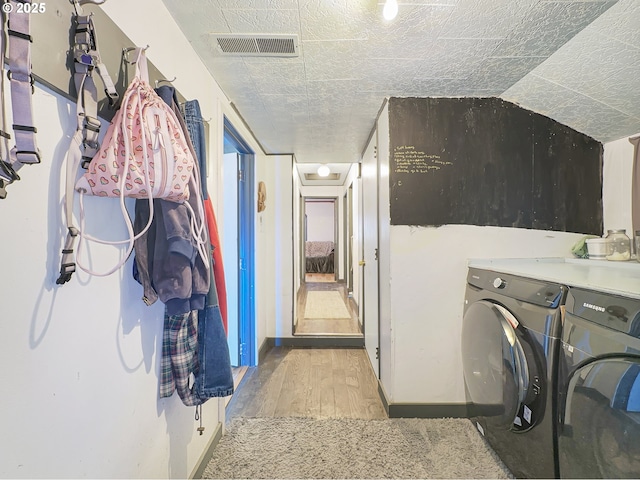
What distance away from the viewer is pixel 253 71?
1533 mm

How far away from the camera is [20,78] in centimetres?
51

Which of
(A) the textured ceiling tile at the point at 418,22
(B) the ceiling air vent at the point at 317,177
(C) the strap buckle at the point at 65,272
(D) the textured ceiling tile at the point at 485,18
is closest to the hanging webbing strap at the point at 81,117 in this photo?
(C) the strap buckle at the point at 65,272

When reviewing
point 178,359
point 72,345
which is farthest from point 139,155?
point 178,359

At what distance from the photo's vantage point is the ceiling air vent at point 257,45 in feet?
4.15

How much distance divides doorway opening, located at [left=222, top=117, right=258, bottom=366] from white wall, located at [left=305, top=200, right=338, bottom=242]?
615 centimetres

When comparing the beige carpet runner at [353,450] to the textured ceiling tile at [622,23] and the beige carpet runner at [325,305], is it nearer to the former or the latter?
the textured ceiling tile at [622,23]

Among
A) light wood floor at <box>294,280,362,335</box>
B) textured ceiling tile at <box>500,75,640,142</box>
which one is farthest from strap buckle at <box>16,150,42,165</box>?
light wood floor at <box>294,280,362,335</box>

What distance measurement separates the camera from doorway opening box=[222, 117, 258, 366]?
2.55m

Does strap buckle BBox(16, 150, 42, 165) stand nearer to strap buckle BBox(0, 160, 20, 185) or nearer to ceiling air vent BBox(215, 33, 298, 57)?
strap buckle BBox(0, 160, 20, 185)

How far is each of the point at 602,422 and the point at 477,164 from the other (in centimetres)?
139

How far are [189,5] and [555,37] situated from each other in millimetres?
1554

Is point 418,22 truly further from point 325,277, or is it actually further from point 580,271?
point 325,277

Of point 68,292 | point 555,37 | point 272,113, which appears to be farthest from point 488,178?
point 68,292

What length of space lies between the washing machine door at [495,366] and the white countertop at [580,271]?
0.24m
